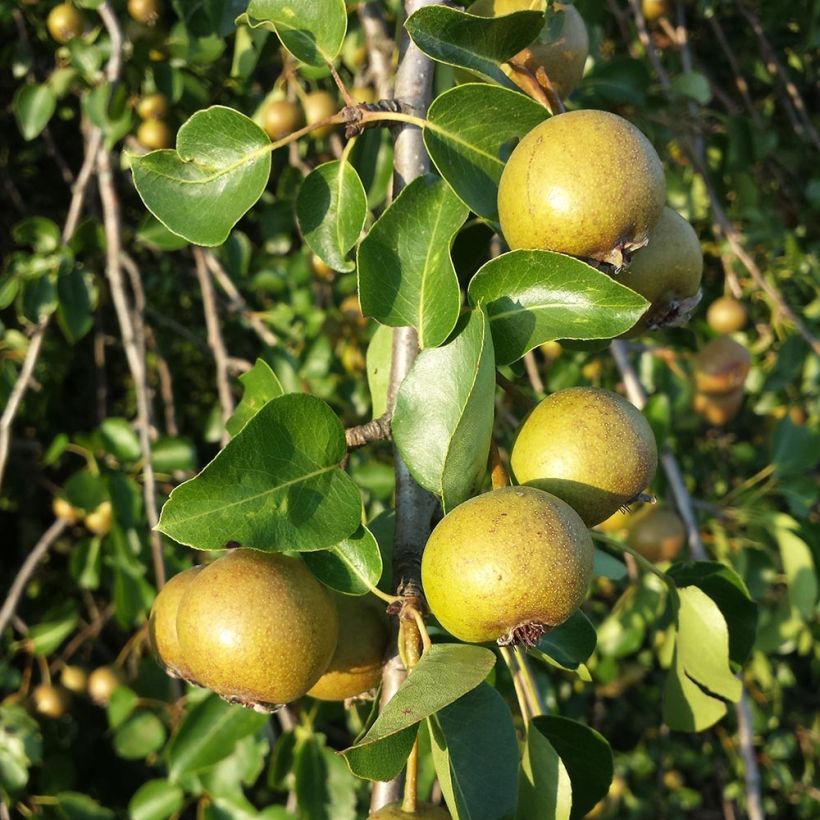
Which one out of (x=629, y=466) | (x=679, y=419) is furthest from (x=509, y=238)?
(x=679, y=419)

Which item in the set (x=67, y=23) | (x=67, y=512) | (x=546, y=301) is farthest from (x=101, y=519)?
(x=546, y=301)

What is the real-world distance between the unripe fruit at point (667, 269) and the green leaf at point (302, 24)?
436 millimetres

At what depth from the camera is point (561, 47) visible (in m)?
1.09

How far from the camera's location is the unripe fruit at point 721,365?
249 centimetres

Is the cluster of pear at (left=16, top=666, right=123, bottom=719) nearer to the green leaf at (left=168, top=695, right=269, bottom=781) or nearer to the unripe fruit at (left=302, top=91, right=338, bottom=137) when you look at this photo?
the green leaf at (left=168, top=695, right=269, bottom=781)

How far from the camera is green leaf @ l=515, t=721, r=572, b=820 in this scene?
34.8 inches

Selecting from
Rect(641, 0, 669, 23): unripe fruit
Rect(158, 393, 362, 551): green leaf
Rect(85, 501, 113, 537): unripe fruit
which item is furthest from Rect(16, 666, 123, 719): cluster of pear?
Rect(641, 0, 669, 23): unripe fruit

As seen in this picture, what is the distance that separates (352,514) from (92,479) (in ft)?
4.53

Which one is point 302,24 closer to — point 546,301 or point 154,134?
point 546,301

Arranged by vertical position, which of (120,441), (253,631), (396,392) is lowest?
(120,441)

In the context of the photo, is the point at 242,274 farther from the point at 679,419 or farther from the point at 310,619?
the point at 310,619

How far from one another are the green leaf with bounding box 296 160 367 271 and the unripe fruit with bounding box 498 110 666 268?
23cm

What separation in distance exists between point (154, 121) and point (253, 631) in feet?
6.39

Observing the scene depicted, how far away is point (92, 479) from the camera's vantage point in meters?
2.10
